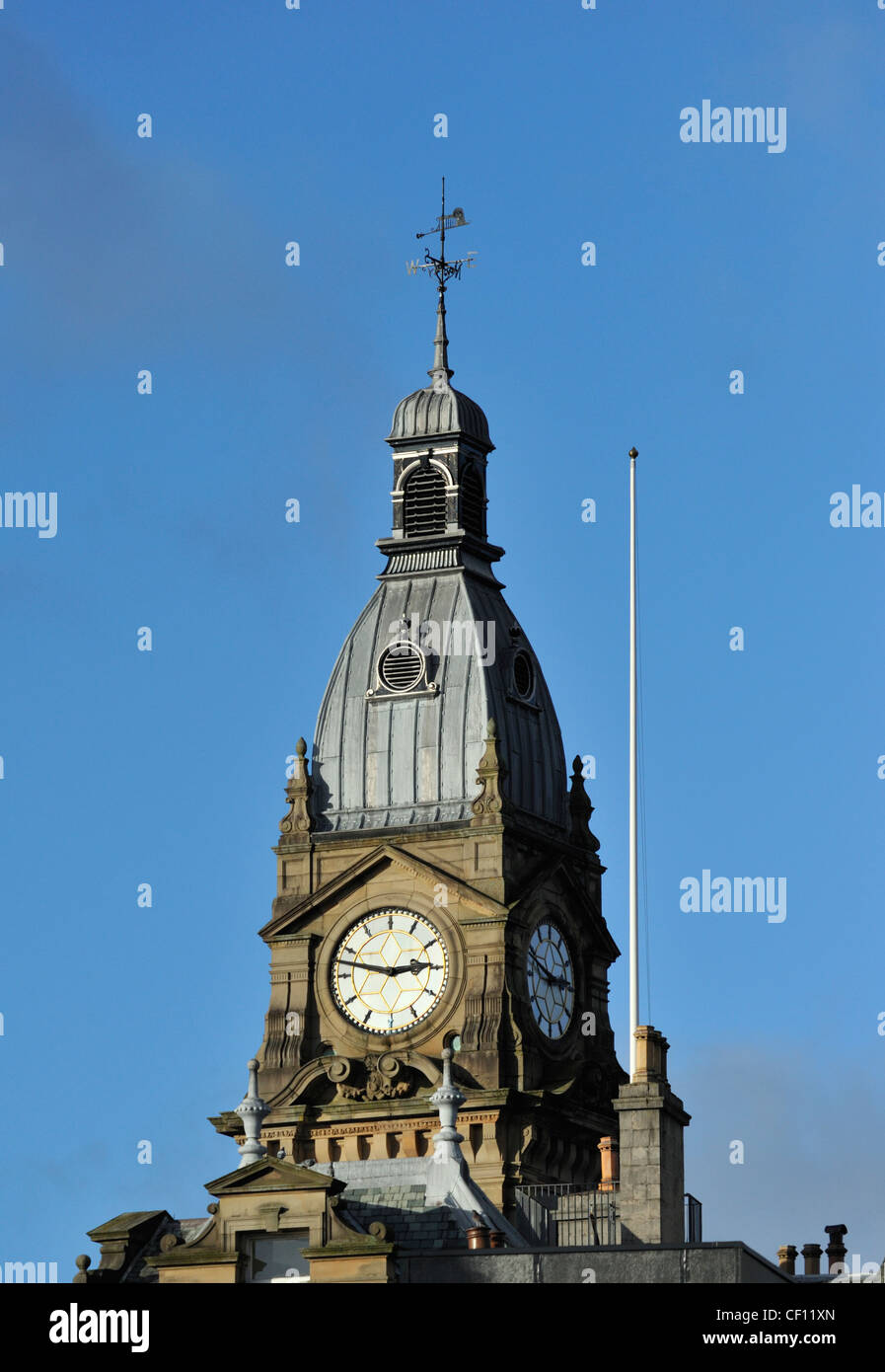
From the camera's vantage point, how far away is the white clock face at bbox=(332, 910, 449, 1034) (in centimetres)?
13275

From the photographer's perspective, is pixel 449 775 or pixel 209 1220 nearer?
pixel 209 1220

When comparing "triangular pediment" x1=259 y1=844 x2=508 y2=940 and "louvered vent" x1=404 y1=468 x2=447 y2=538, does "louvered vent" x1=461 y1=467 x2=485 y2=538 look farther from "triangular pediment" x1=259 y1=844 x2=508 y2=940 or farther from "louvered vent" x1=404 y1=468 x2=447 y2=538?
"triangular pediment" x1=259 y1=844 x2=508 y2=940

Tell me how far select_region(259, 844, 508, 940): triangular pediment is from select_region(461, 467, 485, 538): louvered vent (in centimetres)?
1088

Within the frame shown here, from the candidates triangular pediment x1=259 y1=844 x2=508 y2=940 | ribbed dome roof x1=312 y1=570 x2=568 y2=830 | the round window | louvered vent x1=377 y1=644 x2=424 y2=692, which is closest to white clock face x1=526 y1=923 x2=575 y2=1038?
triangular pediment x1=259 y1=844 x2=508 y2=940

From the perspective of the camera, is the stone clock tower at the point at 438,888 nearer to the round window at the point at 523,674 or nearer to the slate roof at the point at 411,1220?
the round window at the point at 523,674

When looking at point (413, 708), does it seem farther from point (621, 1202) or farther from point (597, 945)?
point (621, 1202)

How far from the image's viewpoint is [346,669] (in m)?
138

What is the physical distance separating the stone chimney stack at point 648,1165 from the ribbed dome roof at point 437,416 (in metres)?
38.4

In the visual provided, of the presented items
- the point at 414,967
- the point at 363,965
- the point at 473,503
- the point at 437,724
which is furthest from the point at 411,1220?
the point at 473,503

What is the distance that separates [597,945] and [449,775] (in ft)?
21.7

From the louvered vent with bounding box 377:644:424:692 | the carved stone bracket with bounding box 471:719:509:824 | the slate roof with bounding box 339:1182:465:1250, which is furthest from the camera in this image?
the louvered vent with bounding box 377:644:424:692
